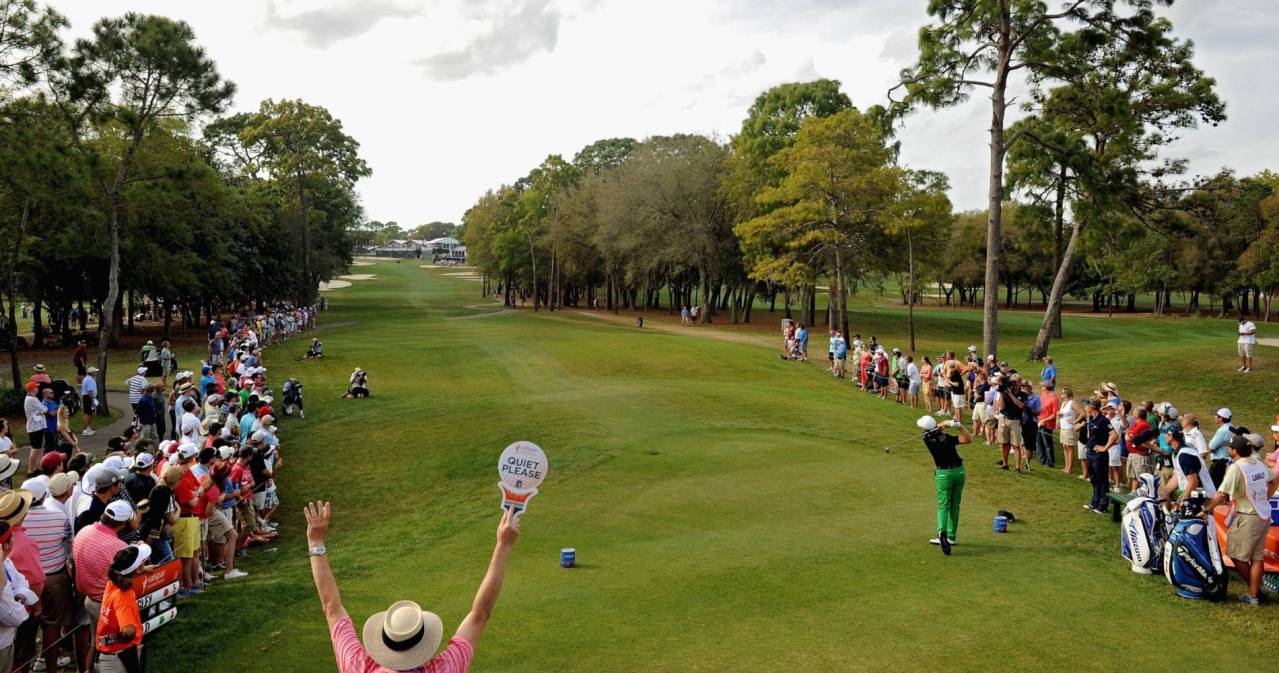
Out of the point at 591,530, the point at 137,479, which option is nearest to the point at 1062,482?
the point at 591,530

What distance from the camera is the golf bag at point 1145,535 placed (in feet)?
36.2

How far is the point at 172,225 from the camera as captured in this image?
145ft

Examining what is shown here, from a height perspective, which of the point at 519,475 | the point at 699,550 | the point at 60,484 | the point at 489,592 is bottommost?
the point at 699,550

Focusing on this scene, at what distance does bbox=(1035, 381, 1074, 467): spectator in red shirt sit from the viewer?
757 inches

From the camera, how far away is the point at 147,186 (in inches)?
1092

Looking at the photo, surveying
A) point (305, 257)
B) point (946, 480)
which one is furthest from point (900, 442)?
point (305, 257)

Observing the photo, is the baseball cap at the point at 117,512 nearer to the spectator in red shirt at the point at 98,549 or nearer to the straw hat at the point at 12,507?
the spectator in red shirt at the point at 98,549

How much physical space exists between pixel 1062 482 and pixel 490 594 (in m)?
16.3

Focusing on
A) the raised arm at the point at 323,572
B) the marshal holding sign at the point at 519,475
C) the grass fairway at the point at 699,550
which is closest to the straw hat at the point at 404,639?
the raised arm at the point at 323,572

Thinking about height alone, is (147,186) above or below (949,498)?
above

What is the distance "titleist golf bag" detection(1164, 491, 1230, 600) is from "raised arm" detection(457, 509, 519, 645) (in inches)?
386

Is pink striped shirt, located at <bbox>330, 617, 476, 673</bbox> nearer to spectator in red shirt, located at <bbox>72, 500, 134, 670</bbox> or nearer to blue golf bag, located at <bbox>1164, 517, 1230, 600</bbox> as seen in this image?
spectator in red shirt, located at <bbox>72, 500, 134, 670</bbox>

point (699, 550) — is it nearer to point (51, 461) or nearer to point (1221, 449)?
point (51, 461)

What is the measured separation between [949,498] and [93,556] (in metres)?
11.0
